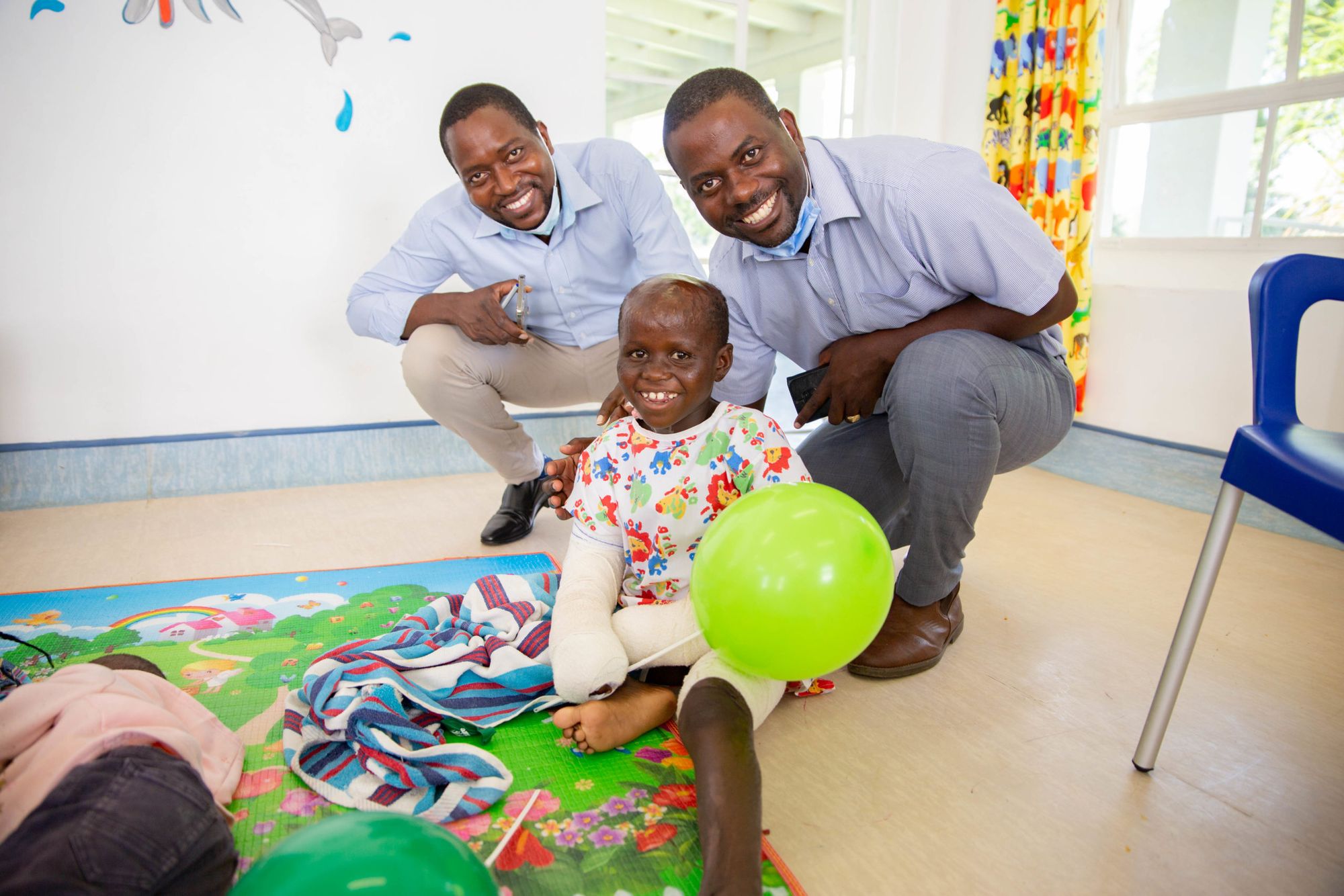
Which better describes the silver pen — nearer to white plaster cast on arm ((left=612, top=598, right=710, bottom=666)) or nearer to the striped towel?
the striped towel

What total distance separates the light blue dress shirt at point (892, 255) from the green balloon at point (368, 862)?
3.83ft

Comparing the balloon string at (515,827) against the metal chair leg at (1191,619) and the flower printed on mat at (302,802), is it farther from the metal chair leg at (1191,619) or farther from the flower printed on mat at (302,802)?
the metal chair leg at (1191,619)

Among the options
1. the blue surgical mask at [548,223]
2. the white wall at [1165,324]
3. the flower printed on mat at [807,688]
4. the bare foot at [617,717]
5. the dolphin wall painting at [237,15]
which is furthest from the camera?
the dolphin wall painting at [237,15]

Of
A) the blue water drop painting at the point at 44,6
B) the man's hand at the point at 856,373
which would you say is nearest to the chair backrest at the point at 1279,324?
the man's hand at the point at 856,373

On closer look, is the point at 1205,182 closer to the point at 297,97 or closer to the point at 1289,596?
the point at 1289,596

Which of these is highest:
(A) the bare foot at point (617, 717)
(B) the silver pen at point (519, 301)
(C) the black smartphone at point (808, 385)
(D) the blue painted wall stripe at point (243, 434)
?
(B) the silver pen at point (519, 301)

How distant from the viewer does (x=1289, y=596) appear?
1.80 m

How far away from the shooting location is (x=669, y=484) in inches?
52.5

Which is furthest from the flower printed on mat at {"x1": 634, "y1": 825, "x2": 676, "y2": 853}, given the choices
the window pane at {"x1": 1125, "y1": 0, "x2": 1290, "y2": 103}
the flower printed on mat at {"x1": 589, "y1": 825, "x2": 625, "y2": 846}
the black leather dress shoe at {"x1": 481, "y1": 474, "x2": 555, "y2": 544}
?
the window pane at {"x1": 1125, "y1": 0, "x2": 1290, "y2": 103}

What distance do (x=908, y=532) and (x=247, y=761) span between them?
126 cm

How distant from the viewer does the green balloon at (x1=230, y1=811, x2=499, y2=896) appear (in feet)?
1.96

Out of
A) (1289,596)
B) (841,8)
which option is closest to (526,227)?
(1289,596)

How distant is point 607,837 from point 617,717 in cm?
19

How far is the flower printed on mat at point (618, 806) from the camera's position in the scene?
103 cm
